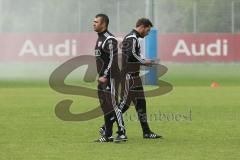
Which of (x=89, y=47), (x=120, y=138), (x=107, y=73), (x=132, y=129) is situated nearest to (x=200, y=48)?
(x=89, y=47)

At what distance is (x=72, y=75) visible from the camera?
112 ft

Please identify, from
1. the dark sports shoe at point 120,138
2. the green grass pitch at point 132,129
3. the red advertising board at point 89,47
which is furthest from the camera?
the red advertising board at point 89,47

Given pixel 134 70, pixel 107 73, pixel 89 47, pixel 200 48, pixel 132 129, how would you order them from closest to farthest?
pixel 107 73, pixel 134 70, pixel 132 129, pixel 200 48, pixel 89 47

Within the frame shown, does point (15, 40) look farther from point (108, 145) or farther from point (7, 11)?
point (108, 145)

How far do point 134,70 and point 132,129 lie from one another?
2.01m

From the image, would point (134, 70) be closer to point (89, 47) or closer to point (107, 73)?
point (107, 73)

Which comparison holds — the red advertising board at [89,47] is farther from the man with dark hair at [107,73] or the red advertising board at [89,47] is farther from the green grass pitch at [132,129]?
the man with dark hair at [107,73]

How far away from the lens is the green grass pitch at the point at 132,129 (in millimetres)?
11344

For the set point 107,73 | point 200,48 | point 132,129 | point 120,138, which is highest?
point 107,73

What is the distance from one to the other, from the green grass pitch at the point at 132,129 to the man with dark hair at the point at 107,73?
1.17ft

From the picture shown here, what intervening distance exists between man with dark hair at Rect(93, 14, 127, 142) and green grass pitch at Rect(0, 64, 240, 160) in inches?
14.0

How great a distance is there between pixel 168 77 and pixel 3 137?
20.5m

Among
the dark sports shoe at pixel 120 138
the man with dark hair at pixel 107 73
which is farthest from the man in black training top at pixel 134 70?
the dark sports shoe at pixel 120 138

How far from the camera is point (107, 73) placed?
1247 centimetres
